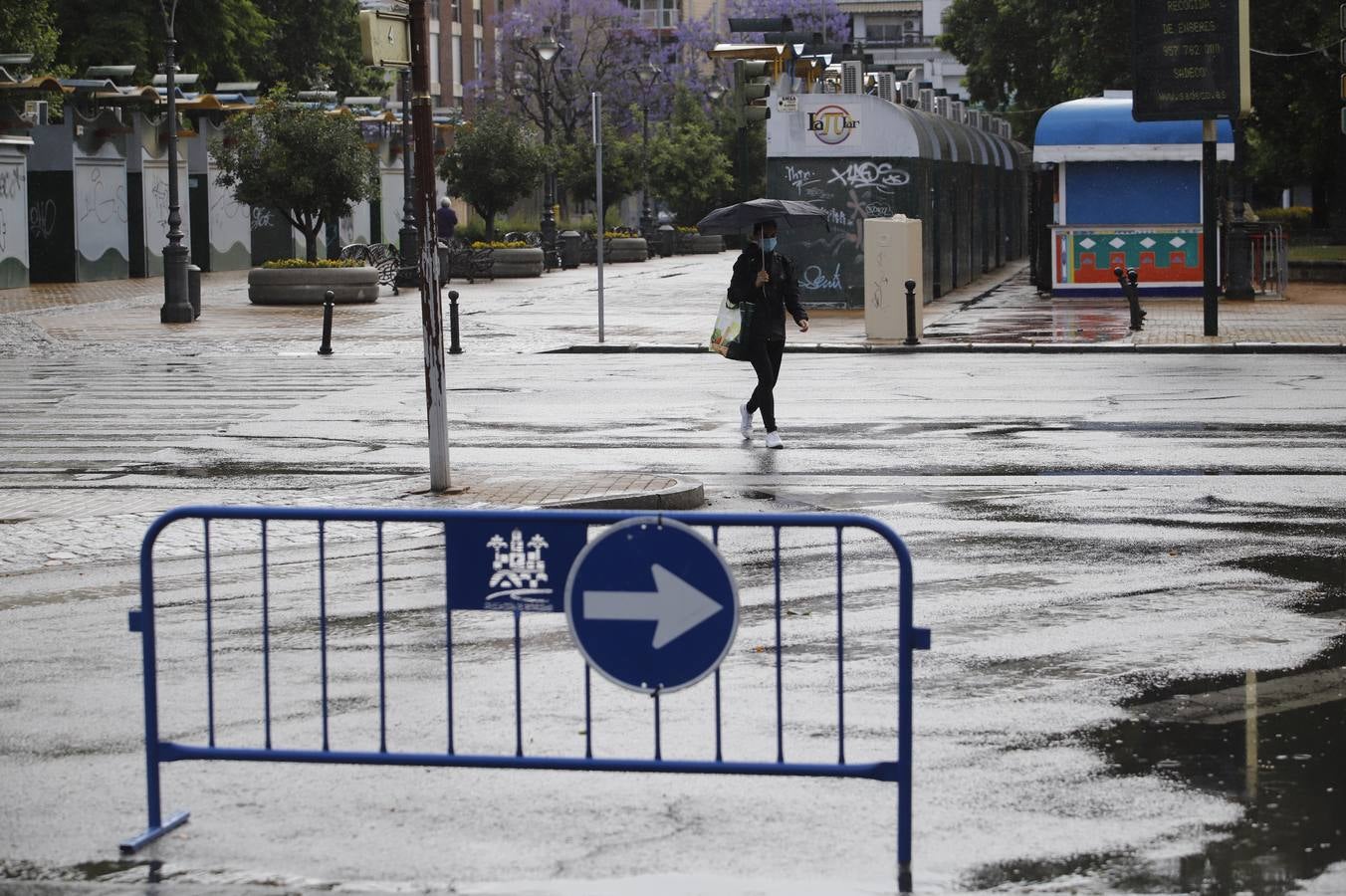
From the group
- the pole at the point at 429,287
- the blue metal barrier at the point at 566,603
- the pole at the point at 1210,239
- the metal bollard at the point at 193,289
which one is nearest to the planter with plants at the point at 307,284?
the metal bollard at the point at 193,289

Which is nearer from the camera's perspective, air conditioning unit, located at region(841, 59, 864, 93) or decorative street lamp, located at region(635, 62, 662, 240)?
air conditioning unit, located at region(841, 59, 864, 93)

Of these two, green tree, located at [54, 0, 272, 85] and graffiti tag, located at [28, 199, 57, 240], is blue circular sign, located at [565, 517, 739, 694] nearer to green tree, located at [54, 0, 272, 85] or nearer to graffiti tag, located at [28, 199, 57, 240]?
graffiti tag, located at [28, 199, 57, 240]

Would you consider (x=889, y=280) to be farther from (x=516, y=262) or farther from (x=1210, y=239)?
(x=516, y=262)

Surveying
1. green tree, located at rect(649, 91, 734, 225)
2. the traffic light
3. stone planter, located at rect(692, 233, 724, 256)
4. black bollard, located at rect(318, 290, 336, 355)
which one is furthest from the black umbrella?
stone planter, located at rect(692, 233, 724, 256)

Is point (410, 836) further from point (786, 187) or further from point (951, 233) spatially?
point (951, 233)

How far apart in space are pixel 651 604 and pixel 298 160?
3569cm

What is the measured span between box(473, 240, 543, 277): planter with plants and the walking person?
1292 inches

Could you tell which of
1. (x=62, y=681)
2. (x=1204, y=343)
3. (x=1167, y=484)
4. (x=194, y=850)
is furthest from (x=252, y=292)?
(x=194, y=850)

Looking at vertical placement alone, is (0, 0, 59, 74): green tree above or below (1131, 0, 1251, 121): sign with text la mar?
above

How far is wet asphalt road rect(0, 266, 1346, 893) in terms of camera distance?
5938 mm

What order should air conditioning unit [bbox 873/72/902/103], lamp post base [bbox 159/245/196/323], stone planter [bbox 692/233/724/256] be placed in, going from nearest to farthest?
lamp post base [bbox 159/245/196/323] → air conditioning unit [bbox 873/72/902/103] → stone planter [bbox 692/233/724/256]

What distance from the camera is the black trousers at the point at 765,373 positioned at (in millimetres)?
16844

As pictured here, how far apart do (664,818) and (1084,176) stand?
32570 millimetres

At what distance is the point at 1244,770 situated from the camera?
6.83m
